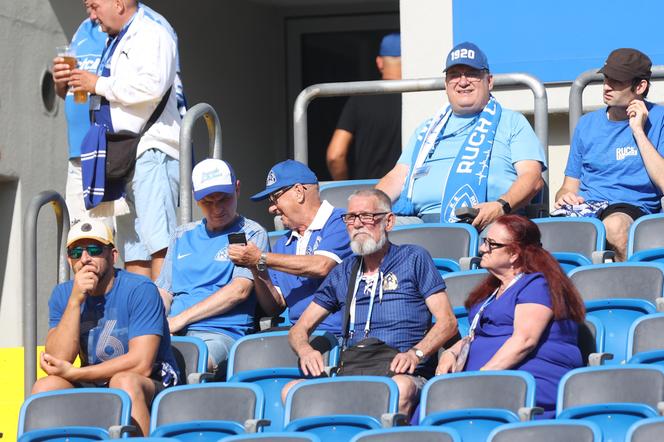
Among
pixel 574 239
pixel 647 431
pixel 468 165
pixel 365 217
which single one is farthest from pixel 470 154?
pixel 647 431

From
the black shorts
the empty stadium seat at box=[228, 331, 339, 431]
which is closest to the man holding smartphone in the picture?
the empty stadium seat at box=[228, 331, 339, 431]

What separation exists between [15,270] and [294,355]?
428 cm

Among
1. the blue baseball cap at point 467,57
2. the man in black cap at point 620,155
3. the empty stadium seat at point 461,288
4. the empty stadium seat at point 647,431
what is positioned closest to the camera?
the empty stadium seat at point 647,431

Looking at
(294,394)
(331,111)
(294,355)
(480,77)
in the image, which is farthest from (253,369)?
(331,111)

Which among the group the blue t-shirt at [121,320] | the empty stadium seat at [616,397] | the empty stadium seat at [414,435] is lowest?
the empty stadium seat at [414,435]

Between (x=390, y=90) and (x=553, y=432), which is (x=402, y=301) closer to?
(x=553, y=432)

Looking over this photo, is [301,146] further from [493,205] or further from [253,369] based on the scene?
[253,369]

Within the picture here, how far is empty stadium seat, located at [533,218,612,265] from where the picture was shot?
7078 mm

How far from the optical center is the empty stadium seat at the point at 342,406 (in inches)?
226

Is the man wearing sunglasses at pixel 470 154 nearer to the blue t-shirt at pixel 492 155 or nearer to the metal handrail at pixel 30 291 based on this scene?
the blue t-shirt at pixel 492 155

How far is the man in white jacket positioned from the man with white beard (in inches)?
60.4

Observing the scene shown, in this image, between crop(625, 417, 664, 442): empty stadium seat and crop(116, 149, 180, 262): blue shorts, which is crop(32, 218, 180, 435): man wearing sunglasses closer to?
crop(116, 149, 180, 262): blue shorts

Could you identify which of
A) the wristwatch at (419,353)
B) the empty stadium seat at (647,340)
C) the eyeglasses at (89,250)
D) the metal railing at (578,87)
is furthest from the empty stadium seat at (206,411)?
the metal railing at (578,87)

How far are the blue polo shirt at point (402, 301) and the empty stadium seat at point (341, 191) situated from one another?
1692 mm
